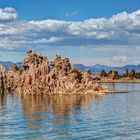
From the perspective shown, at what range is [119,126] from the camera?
46469 millimetres

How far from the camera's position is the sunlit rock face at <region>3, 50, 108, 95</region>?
335ft

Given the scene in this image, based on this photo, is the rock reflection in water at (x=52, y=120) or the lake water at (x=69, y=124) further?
the rock reflection in water at (x=52, y=120)

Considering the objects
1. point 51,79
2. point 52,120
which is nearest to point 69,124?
point 52,120

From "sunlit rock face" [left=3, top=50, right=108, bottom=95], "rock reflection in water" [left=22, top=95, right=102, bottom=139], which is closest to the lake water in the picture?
"rock reflection in water" [left=22, top=95, right=102, bottom=139]

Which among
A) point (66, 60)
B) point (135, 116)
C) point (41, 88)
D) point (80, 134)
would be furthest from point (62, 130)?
point (66, 60)

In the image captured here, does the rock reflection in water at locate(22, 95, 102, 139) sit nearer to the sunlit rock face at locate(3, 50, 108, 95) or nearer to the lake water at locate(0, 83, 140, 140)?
the lake water at locate(0, 83, 140, 140)

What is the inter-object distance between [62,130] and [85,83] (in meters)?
60.3

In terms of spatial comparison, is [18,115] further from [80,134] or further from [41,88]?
[41,88]

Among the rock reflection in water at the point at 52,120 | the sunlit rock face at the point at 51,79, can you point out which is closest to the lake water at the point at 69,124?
the rock reflection in water at the point at 52,120

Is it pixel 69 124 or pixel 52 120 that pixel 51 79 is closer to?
pixel 52 120

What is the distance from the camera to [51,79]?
10181 cm

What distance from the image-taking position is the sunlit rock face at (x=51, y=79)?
102000 mm

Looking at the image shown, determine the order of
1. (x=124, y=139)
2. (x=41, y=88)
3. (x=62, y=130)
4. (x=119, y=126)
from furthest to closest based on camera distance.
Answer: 1. (x=41, y=88)
2. (x=119, y=126)
3. (x=62, y=130)
4. (x=124, y=139)

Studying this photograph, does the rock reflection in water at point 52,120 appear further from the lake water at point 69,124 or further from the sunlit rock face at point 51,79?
the sunlit rock face at point 51,79
